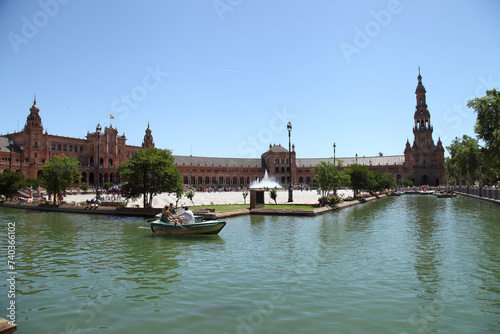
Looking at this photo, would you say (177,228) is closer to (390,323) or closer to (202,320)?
(202,320)

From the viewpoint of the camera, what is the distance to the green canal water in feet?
22.5

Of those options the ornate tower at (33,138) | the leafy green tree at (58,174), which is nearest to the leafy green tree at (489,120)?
the leafy green tree at (58,174)

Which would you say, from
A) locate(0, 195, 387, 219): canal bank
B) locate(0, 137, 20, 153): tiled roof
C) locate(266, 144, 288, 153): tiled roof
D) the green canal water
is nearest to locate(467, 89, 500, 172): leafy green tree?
locate(0, 195, 387, 219): canal bank

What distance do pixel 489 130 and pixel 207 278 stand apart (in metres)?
41.2

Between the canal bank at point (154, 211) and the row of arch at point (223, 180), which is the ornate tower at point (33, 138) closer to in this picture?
the row of arch at point (223, 180)

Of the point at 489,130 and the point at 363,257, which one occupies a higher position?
the point at 489,130

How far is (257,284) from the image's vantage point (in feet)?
29.9

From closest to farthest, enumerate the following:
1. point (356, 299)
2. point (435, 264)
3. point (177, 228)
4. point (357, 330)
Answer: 1. point (357, 330)
2. point (356, 299)
3. point (435, 264)
4. point (177, 228)

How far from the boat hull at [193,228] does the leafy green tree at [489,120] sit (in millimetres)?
32133

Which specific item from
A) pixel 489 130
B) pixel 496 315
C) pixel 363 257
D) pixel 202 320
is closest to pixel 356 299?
pixel 496 315

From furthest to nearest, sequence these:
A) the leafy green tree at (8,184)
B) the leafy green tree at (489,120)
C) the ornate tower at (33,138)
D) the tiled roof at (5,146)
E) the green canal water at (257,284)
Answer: the ornate tower at (33,138), the tiled roof at (5,146), the leafy green tree at (8,184), the leafy green tree at (489,120), the green canal water at (257,284)

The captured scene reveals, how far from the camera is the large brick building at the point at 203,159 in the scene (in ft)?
305

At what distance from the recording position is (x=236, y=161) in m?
143

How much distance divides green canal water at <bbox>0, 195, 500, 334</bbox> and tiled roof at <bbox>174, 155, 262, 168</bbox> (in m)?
115
